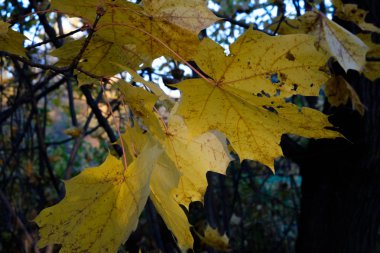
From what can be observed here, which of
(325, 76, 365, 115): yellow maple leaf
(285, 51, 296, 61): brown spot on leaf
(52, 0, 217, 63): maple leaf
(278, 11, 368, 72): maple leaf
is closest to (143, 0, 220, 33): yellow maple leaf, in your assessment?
(52, 0, 217, 63): maple leaf

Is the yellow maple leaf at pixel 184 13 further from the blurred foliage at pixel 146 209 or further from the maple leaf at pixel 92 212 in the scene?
the blurred foliage at pixel 146 209

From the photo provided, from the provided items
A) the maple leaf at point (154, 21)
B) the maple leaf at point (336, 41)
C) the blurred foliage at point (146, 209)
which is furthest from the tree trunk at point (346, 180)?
the maple leaf at point (154, 21)

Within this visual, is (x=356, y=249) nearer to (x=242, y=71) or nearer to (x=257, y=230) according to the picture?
(x=242, y=71)

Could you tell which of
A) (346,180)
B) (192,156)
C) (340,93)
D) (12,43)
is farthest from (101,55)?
(346,180)

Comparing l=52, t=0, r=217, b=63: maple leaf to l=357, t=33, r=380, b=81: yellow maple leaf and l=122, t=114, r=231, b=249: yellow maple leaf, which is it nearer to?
l=122, t=114, r=231, b=249: yellow maple leaf

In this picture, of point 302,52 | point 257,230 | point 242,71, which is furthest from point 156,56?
point 257,230
